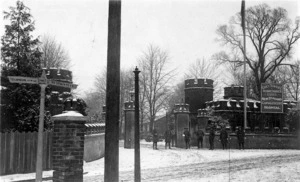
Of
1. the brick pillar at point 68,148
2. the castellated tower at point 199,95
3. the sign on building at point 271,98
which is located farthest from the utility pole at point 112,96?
the castellated tower at point 199,95

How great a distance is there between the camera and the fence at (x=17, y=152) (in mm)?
12586

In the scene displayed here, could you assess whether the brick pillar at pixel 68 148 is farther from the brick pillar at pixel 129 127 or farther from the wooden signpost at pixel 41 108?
the brick pillar at pixel 129 127

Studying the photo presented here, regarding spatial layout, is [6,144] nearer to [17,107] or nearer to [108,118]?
[17,107]

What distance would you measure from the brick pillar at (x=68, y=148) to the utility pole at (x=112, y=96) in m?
1.99

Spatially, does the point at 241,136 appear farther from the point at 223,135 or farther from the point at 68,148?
the point at 68,148

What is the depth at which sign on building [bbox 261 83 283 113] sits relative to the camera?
27344 millimetres

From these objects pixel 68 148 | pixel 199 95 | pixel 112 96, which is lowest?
pixel 68 148

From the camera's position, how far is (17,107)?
16.3 m

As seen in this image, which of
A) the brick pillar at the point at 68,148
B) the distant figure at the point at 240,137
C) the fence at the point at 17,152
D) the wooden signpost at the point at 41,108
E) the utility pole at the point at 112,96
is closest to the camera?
the utility pole at the point at 112,96

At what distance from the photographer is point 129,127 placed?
86.6 ft

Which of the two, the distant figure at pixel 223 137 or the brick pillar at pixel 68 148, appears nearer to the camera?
the brick pillar at pixel 68 148

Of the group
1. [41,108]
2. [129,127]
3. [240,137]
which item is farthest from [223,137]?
[41,108]

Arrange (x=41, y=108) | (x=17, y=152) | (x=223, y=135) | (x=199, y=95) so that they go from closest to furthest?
(x=41, y=108)
(x=17, y=152)
(x=223, y=135)
(x=199, y=95)

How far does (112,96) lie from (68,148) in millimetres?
2390
